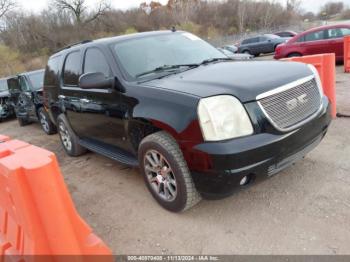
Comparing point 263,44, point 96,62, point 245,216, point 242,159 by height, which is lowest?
point 245,216

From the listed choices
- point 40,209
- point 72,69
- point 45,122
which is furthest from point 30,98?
point 40,209

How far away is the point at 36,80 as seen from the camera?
877 centimetres

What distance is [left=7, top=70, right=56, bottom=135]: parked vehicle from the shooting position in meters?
7.94

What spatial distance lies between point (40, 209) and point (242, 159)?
1562 mm

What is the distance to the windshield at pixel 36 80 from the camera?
8.52 meters

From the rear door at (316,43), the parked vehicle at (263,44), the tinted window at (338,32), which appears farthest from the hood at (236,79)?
the parked vehicle at (263,44)

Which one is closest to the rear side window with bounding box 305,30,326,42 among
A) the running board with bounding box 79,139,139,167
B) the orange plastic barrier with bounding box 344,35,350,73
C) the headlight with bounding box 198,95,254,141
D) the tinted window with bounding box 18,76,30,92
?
the orange plastic barrier with bounding box 344,35,350,73

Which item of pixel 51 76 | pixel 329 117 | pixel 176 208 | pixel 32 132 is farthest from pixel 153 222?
pixel 32 132

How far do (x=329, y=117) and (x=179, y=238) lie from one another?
209cm

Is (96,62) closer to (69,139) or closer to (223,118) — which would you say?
(69,139)

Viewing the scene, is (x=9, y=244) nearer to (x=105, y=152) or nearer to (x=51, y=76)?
(x=105, y=152)

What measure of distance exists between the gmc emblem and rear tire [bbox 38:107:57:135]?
20.2ft

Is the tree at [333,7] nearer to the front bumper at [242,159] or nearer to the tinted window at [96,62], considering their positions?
the tinted window at [96,62]

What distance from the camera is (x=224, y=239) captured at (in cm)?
284
